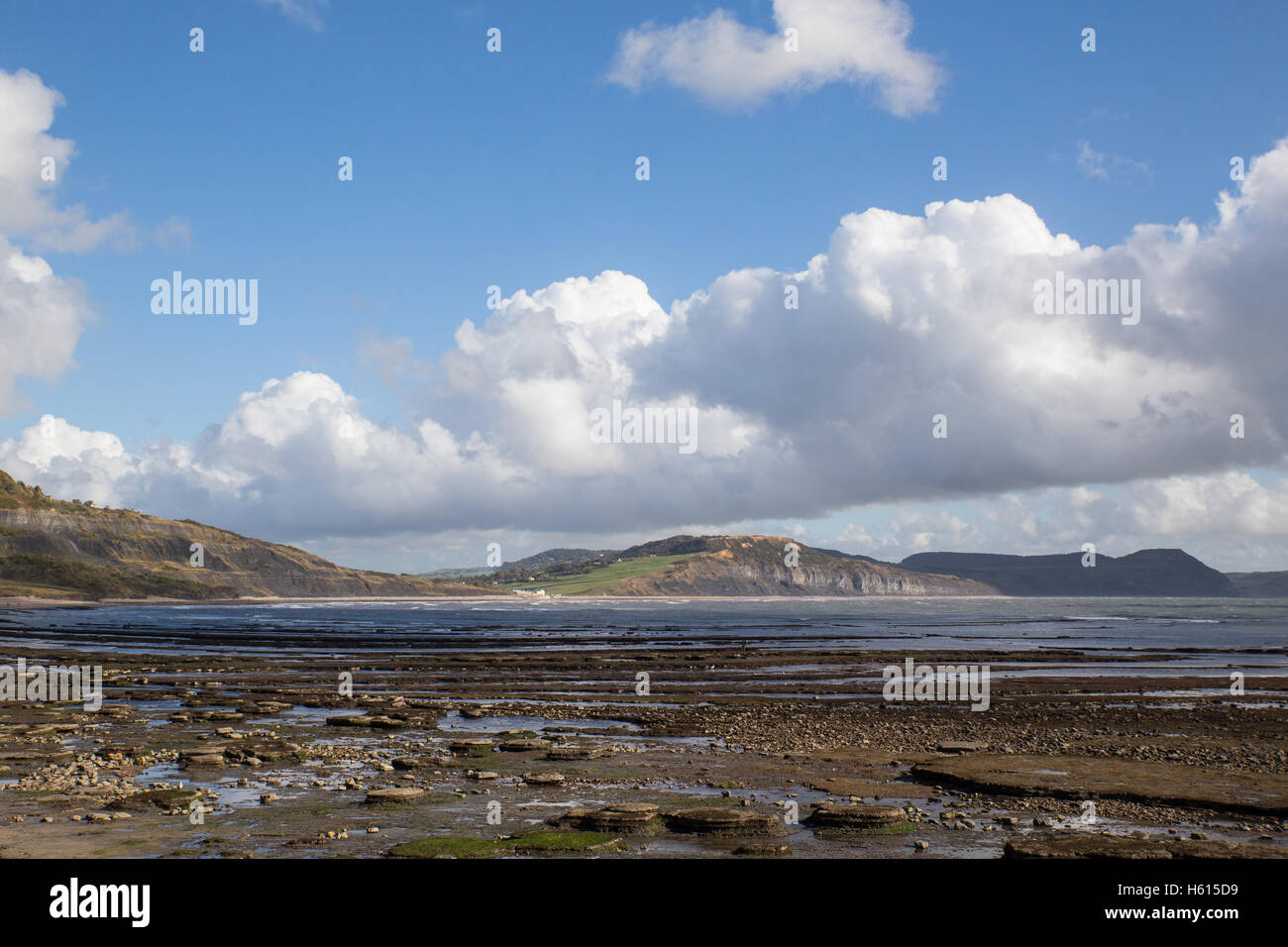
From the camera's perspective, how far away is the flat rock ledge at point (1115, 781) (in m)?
20.0

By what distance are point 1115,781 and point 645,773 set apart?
11247mm

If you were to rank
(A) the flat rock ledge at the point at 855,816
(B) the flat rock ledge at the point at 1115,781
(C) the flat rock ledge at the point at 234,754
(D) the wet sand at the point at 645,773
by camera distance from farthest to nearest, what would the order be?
(C) the flat rock ledge at the point at 234,754
(B) the flat rock ledge at the point at 1115,781
(A) the flat rock ledge at the point at 855,816
(D) the wet sand at the point at 645,773

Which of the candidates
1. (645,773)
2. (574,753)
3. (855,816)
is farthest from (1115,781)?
(574,753)

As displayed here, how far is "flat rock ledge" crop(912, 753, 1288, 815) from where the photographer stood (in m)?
20.0

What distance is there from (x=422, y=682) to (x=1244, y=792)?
139ft

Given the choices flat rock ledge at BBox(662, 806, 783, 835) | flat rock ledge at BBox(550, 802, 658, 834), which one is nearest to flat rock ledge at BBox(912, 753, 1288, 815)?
flat rock ledge at BBox(662, 806, 783, 835)

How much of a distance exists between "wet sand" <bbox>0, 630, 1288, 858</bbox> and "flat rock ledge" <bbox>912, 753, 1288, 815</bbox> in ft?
0.30

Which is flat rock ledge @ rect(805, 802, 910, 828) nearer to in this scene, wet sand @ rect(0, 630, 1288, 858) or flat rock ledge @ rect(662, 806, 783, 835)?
wet sand @ rect(0, 630, 1288, 858)

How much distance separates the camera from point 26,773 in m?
23.0

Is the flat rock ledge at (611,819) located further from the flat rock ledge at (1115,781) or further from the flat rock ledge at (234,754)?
the flat rock ledge at (234,754)

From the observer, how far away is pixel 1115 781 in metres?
22.0

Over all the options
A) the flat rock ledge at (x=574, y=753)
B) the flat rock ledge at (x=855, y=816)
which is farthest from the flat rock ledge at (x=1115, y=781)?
the flat rock ledge at (x=574, y=753)

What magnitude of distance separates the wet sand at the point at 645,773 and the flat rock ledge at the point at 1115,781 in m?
0.09
